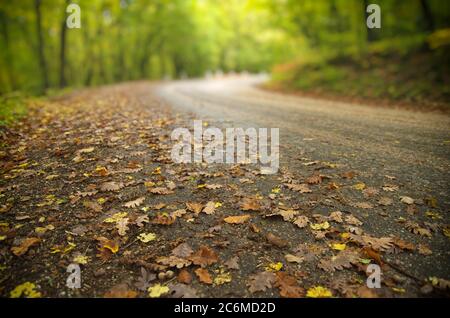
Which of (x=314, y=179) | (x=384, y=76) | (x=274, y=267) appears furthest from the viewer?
(x=384, y=76)

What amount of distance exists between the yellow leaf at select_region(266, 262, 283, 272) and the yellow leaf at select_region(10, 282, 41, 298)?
225 centimetres

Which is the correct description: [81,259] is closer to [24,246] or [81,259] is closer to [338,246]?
[24,246]

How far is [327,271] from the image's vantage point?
10.4 ft

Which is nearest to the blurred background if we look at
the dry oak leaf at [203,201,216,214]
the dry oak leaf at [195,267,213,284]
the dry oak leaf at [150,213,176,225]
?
the dry oak leaf at [203,201,216,214]

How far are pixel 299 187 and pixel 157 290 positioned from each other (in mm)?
2519

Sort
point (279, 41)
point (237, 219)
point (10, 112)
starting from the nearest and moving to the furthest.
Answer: point (237, 219) < point (10, 112) < point (279, 41)

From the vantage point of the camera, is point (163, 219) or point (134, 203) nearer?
point (163, 219)

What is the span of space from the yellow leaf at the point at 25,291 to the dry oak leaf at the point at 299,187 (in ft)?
10.9

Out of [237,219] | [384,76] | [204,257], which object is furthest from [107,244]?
[384,76]

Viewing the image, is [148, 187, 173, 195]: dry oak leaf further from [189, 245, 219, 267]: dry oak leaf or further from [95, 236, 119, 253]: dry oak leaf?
[189, 245, 219, 267]: dry oak leaf

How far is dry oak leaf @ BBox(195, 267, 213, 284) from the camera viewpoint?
120 inches

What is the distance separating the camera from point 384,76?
41.4ft

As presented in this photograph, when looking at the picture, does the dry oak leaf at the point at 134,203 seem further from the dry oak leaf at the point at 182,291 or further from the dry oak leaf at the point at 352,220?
the dry oak leaf at the point at 352,220
